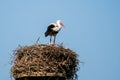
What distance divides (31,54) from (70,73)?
3.71 ft

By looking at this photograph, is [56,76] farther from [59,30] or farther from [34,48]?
[59,30]

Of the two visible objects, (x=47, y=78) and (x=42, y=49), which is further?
(x=42, y=49)

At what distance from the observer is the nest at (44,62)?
8.76m

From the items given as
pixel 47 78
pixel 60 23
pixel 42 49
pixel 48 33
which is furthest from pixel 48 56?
pixel 60 23

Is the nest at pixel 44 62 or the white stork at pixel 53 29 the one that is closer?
the nest at pixel 44 62

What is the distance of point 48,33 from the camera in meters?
11.8

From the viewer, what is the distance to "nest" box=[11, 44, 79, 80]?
8.76m

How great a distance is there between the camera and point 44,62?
898cm

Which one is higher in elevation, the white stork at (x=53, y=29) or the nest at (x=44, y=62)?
the white stork at (x=53, y=29)

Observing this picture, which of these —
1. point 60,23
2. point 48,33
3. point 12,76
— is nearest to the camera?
point 12,76

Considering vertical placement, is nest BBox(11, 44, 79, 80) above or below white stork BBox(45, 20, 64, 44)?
below

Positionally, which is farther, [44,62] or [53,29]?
[53,29]

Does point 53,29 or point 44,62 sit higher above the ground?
point 53,29

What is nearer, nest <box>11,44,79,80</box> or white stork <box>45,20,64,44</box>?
nest <box>11,44,79,80</box>
